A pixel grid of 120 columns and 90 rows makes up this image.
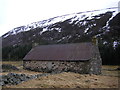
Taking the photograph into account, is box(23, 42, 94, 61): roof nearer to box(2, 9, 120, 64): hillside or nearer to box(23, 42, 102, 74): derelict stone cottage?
box(23, 42, 102, 74): derelict stone cottage

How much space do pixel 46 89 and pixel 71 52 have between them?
50.1 feet

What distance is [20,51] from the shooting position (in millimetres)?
65125

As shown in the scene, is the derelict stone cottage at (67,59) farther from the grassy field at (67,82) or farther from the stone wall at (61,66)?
the grassy field at (67,82)

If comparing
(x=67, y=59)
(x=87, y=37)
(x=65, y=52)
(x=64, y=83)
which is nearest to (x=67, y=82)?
(x=64, y=83)

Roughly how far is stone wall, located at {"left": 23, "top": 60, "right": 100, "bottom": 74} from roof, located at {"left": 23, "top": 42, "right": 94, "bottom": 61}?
2.03 feet

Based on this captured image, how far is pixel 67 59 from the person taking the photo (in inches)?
939

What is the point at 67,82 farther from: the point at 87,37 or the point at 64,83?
the point at 87,37

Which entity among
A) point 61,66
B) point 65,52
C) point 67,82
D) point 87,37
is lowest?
point 67,82

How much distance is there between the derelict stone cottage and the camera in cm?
2248

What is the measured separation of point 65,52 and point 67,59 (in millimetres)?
2318

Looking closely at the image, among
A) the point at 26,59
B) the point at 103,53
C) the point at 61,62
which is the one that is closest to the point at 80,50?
the point at 61,62

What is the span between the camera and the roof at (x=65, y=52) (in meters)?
23.5

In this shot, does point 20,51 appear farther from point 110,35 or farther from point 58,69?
point 58,69

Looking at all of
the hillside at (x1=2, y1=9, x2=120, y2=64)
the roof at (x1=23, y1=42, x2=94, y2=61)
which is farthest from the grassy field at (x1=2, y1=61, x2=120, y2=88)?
the hillside at (x1=2, y1=9, x2=120, y2=64)
